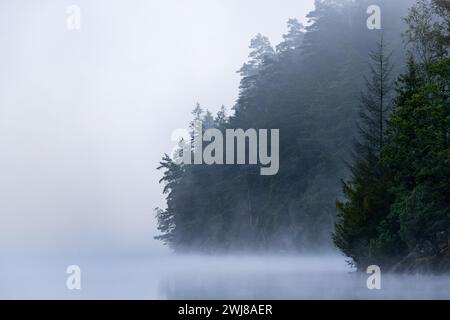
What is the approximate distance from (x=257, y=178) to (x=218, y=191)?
7208 millimetres

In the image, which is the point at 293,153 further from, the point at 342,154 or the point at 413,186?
the point at 413,186

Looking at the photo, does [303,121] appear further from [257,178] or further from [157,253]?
[157,253]

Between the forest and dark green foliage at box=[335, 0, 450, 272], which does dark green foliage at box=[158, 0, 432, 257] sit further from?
dark green foliage at box=[335, 0, 450, 272]

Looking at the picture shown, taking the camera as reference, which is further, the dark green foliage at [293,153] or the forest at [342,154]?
the dark green foliage at [293,153]

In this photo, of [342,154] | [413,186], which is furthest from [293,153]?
[413,186]

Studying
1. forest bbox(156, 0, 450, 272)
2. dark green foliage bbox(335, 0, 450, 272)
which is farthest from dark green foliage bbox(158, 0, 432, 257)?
dark green foliage bbox(335, 0, 450, 272)

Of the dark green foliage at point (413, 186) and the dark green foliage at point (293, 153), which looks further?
the dark green foliage at point (293, 153)

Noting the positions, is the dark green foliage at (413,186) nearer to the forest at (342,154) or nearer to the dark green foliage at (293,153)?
the forest at (342,154)

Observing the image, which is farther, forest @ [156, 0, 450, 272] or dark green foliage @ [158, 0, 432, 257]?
dark green foliage @ [158, 0, 432, 257]

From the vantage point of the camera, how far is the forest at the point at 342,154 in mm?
38375

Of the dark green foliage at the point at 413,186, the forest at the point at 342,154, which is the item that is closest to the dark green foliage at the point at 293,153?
the forest at the point at 342,154

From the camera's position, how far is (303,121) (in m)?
86.9

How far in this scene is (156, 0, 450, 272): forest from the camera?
38375mm
